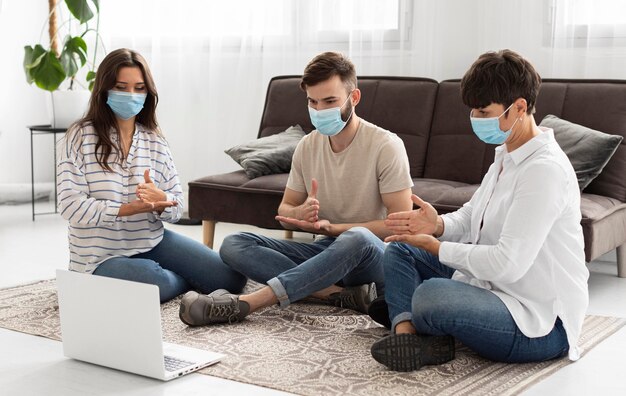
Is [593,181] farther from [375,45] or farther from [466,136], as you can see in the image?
[375,45]

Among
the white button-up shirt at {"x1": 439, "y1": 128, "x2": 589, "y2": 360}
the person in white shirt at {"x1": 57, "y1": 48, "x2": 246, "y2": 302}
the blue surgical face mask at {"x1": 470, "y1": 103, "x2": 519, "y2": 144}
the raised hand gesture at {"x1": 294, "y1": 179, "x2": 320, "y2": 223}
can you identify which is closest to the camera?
the white button-up shirt at {"x1": 439, "y1": 128, "x2": 589, "y2": 360}

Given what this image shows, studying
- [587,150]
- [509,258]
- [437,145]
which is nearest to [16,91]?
[437,145]

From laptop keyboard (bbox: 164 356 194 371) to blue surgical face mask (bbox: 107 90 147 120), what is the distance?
3.10ft

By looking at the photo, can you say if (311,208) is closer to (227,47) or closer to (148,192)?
(148,192)

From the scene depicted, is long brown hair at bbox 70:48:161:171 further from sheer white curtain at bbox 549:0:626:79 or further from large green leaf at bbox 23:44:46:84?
large green leaf at bbox 23:44:46:84

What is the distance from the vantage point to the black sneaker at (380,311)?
285cm

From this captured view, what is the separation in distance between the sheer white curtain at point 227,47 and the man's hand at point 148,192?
1.96 meters

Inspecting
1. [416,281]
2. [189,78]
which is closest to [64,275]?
[416,281]

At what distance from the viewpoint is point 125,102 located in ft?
10.2

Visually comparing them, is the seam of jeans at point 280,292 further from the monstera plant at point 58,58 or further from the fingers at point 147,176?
the monstera plant at point 58,58

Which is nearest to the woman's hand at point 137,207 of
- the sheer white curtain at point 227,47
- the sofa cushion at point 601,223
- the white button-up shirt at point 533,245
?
the white button-up shirt at point 533,245

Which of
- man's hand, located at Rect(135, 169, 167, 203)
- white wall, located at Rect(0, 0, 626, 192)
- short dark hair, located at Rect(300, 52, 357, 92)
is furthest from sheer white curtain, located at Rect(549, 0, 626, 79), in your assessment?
man's hand, located at Rect(135, 169, 167, 203)

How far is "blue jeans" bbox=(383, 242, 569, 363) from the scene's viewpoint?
2.41 metres

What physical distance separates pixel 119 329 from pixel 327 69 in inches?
42.2
